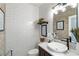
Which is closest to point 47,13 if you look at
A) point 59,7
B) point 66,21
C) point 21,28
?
point 59,7

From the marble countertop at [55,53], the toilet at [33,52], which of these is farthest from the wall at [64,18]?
the toilet at [33,52]

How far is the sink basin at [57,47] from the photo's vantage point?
1845 millimetres

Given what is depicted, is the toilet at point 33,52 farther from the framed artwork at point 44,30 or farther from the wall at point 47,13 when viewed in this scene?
the wall at point 47,13

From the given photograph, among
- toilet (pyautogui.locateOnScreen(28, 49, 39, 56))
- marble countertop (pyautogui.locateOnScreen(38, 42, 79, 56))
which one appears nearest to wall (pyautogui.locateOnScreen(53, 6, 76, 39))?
marble countertop (pyautogui.locateOnScreen(38, 42, 79, 56))

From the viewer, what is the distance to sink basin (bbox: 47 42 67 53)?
1845 mm

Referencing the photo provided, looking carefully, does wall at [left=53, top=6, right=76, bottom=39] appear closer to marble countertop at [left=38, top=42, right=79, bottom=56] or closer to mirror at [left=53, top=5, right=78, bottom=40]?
mirror at [left=53, top=5, right=78, bottom=40]

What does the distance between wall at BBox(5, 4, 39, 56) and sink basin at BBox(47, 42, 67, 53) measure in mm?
256

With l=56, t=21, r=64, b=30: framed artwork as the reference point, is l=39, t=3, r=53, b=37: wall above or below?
above

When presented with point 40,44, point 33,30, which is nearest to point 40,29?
point 33,30

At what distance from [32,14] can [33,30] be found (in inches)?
10.7

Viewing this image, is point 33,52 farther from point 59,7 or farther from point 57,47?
point 59,7

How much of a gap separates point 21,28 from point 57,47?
69 cm

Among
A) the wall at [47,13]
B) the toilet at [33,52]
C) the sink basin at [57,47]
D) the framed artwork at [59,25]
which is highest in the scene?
the wall at [47,13]

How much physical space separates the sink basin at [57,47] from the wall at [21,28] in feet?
0.84
